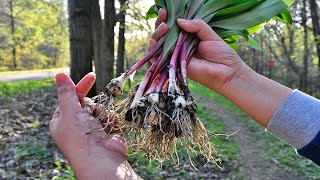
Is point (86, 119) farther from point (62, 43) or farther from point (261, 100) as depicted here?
point (62, 43)

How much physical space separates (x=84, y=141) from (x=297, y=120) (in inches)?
36.7

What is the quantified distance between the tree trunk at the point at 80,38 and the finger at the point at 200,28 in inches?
111

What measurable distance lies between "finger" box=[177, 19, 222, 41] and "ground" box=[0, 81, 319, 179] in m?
1.26

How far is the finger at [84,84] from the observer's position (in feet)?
5.57

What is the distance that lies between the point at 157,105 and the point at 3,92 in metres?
8.31

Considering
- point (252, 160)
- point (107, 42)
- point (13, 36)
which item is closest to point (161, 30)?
point (252, 160)

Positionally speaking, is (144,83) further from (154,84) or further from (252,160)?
(252,160)

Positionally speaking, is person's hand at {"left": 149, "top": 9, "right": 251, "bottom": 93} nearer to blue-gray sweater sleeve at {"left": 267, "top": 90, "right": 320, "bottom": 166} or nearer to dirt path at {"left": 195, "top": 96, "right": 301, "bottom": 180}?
blue-gray sweater sleeve at {"left": 267, "top": 90, "right": 320, "bottom": 166}

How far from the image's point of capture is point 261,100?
58.9 inches

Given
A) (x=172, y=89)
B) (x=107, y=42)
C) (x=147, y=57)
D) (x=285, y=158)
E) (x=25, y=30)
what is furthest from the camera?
(x=25, y=30)

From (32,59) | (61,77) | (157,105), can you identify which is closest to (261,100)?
(157,105)

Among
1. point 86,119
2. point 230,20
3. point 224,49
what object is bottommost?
point 86,119

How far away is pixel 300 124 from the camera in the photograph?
4.46ft

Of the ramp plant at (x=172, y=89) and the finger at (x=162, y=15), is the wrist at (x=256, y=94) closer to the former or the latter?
the ramp plant at (x=172, y=89)
